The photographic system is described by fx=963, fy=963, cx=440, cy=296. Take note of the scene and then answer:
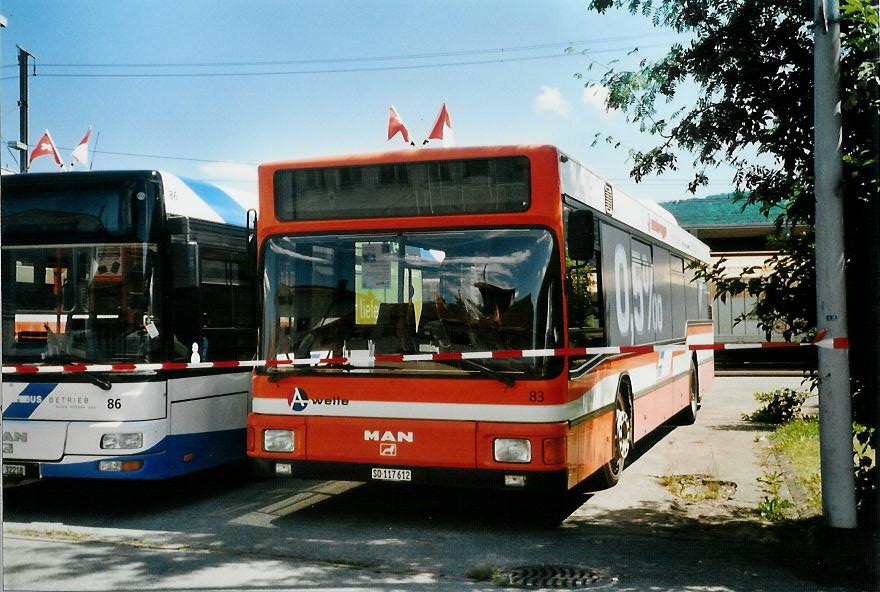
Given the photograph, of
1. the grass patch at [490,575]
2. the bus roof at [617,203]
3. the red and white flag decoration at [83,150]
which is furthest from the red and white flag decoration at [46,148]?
the grass patch at [490,575]

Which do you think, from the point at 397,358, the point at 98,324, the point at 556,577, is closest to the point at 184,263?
the point at 98,324

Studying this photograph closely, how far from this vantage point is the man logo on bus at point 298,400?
7.44m

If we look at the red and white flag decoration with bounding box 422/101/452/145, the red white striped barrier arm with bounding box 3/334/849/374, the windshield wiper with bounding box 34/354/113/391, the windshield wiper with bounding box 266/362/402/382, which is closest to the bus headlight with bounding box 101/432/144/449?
the windshield wiper with bounding box 34/354/113/391

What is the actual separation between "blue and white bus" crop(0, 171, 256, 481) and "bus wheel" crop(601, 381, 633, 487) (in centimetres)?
369

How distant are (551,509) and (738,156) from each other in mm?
3264

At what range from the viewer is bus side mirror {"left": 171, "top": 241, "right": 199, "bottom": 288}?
25.8 ft

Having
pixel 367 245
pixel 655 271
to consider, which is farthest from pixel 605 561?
pixel 655 271

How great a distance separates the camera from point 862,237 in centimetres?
691

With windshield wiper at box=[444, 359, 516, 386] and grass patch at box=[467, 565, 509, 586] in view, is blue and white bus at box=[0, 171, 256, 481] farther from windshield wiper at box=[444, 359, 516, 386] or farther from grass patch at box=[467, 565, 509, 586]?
grass patch at box=[467, 565, 509, 586]

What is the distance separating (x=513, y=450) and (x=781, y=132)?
10.4ft

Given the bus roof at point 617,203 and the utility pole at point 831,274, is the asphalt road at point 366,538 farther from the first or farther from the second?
the bus roof at point 617,203

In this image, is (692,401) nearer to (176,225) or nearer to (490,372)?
(490,372)

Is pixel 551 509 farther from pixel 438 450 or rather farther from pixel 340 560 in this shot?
pixel 340 560

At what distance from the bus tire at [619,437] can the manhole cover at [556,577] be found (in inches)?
97.6
